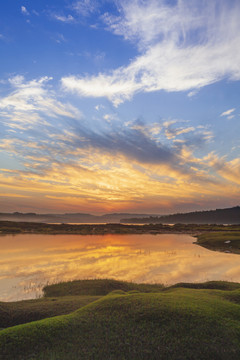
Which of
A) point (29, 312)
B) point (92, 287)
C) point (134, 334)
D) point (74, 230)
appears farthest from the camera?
point (74, 230)

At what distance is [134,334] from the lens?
7.36 m

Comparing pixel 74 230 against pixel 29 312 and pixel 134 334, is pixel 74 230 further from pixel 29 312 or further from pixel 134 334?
pixel 134 334

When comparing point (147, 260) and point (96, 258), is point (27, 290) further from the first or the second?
point (147, 260)

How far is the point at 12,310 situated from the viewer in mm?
11180

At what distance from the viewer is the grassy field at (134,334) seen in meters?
6.58

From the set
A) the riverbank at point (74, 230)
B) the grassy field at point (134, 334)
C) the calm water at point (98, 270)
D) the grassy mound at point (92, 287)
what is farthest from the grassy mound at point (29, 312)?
the riverbank at point (74, 230)

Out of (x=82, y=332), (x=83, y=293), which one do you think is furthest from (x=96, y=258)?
(x=82, y=332)

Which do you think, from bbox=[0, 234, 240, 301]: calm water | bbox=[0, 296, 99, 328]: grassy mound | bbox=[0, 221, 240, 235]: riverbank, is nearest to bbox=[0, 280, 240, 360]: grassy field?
bbox=[0, 296, 99, 328]: grassy mound

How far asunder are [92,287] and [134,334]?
12.0 m

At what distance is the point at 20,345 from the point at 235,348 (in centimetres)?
680

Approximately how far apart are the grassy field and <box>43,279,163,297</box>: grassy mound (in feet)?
30.0

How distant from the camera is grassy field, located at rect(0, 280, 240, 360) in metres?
A: 6.58

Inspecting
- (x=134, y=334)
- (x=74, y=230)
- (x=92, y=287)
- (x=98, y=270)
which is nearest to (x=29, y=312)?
(x=134, y=334)

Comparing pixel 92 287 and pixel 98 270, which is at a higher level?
pixel 92 287
